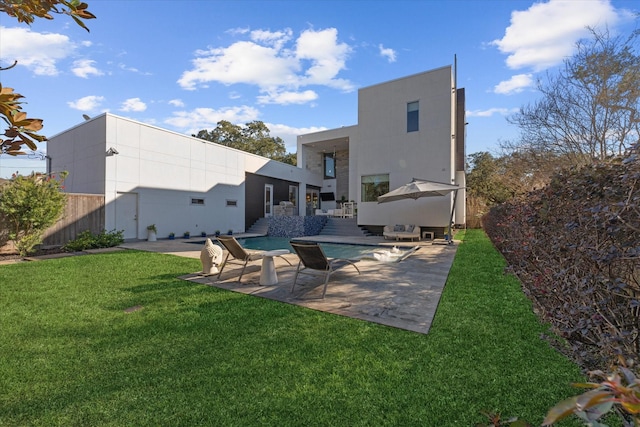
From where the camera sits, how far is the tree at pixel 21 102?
4.08 ft

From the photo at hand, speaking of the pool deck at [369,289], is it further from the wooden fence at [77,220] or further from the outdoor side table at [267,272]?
the wooden fence at [77,220]

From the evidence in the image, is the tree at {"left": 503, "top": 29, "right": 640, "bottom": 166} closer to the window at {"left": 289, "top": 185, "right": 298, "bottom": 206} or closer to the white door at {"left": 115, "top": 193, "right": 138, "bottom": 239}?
the window at {"left": 289, "top": 185, "right": 298, "bottom": 206}

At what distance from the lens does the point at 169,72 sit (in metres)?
13.3

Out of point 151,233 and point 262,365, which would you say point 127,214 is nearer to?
point 151,233

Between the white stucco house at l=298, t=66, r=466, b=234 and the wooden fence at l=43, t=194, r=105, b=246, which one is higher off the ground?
the white stucco house at l=298, t=66, r=466, b=234

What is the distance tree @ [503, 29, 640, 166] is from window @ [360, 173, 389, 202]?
708cm

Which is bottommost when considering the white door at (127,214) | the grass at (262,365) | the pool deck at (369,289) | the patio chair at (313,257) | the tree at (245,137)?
the grass at (262,365)

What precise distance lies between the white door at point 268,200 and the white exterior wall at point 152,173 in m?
2.81

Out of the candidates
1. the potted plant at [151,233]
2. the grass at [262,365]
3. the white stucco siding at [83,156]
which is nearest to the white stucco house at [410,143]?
the potted plant at [151,233]

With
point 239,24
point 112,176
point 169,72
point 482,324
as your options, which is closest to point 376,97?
point 239,24

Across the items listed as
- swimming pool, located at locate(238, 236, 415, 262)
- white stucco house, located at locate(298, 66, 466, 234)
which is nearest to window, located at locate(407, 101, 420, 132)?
white stucco house, located at locate(298, 66, 466, 234)

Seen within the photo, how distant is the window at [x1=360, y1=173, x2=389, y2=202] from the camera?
54.6 feet

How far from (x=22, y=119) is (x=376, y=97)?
17169 millimetres

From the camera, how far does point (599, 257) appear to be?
1758mm
